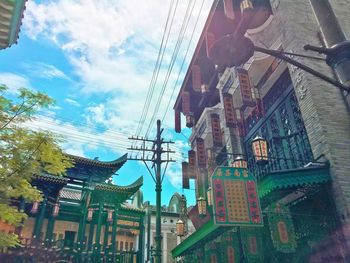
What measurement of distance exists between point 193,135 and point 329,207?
13.0 metres

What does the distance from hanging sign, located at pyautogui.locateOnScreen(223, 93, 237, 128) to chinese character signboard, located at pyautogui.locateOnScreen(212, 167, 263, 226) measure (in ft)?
14.5

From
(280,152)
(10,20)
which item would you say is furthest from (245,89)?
(10,20)

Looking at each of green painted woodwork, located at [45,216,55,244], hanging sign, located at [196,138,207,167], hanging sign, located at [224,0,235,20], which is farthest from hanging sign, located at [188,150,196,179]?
green painted woodwork, located at [45,216,55,244]

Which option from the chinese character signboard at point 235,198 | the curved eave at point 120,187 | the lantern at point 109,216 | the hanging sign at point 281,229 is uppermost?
the curved eave at point 120,187

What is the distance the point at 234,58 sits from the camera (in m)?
4.73

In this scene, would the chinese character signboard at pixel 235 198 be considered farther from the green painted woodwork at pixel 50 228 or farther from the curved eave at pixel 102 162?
the green painted woodwork at pixel 50 228

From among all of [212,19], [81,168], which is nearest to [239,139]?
[212,19]

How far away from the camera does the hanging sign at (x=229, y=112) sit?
11.6 m

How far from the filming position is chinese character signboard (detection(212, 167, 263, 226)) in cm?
668

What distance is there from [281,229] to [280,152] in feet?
11.7

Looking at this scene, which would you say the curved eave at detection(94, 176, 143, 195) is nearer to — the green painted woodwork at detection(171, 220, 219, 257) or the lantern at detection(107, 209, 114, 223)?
the lantern at detection(107, 209, 114, 223)

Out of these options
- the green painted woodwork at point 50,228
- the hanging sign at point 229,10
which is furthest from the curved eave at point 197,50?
the green painted woodwork at point 50,228

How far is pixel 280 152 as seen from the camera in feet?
32.0

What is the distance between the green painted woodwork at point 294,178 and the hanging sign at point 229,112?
5.04m
